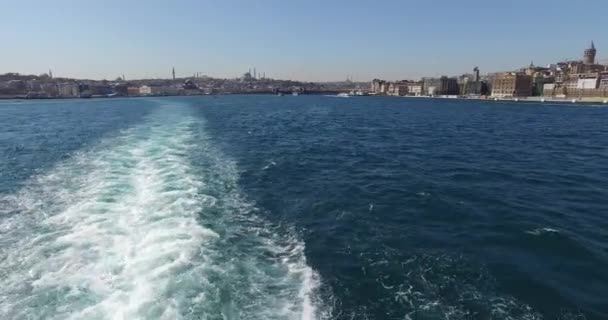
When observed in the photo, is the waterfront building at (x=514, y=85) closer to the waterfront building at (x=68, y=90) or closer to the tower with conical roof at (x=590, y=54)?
the tower with conical roof at (x=590, y=54)

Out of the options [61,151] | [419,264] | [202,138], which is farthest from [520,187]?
[61,151]

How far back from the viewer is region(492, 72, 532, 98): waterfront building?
14062cm

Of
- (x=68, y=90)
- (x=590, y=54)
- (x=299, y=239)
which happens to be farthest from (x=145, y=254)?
(x=590, y=54)

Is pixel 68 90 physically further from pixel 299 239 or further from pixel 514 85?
pixel 299 239

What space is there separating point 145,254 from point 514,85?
15945 cm

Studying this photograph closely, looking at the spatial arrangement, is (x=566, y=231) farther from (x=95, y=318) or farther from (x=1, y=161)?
(x=1, y=161)

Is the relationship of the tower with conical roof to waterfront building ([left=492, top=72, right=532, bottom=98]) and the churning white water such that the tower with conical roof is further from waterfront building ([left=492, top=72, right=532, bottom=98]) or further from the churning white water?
the churning white water

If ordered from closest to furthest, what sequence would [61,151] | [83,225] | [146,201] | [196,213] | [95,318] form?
[95,318]
[83,225]
[196,213]
[146,201]
[61,151]

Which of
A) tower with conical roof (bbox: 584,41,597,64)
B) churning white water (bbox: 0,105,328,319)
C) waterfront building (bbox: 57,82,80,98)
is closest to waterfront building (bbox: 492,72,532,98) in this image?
tower with conical roof (bbox: 584,41,597,64)

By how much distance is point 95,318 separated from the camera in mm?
6582

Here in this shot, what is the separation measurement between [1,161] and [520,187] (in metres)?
26.5

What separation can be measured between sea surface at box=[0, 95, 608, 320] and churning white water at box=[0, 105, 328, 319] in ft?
0.15

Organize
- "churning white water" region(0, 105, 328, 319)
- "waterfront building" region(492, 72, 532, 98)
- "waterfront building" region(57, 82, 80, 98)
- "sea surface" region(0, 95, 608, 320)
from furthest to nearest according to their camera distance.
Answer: "waterfront building" region(57, 82, 80, 98) → "waterfront building" region(492, 72, 532, 98) → "sea surface" region(0, 95, 608, 320) → "churning white water" region(0, 105, 328, 319)

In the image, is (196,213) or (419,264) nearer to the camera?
(419,264)
